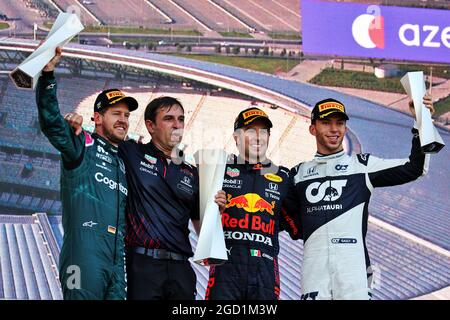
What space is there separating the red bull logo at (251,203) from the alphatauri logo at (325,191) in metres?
0.24

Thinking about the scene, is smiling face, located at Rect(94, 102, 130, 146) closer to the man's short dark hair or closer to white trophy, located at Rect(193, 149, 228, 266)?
the man's short dark hair

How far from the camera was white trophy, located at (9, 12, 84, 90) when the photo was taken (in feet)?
16.3

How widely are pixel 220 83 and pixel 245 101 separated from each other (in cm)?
54

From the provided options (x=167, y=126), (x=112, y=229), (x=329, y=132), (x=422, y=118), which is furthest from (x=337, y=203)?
(x=112, y=229)

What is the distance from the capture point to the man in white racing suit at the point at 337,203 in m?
5.57

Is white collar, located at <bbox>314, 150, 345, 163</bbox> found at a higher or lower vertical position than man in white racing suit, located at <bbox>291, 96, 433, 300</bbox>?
higher

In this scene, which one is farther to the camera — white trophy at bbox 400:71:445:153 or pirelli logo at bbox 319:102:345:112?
pirelli logo at bbox 319:102:345:112

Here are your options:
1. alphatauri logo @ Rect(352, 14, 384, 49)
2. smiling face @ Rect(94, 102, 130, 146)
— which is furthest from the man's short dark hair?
alphatauri logo @ Rect(352, 14, 384, 49)

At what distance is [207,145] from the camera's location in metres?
10.8

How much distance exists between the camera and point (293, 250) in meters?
10.7

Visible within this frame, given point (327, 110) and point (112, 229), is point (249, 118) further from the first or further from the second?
point (112, 229)

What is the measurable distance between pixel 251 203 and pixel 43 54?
1.36m

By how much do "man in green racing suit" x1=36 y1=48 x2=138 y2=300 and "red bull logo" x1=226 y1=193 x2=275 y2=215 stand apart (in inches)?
23.7
